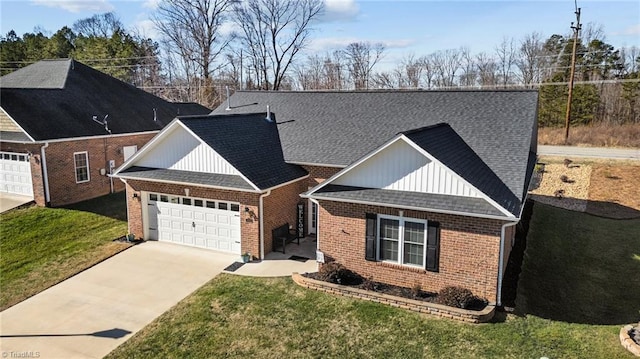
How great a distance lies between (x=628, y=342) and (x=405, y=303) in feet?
15.7

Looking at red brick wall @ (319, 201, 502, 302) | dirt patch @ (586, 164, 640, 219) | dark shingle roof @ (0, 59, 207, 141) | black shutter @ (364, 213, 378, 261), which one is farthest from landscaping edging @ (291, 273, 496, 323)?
dark shingle roof @ (0, 59, 207, 141)

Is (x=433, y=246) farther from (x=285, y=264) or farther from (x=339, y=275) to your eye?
(x=285, y=264)

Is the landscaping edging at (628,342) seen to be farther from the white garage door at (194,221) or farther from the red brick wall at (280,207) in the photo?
the white garage door at (194,221)

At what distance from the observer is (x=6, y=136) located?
20.3 meters

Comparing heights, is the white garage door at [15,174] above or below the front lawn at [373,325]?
above

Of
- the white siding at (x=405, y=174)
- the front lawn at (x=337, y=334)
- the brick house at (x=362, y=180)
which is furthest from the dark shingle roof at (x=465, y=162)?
the front lawn at (x=337, y=334)

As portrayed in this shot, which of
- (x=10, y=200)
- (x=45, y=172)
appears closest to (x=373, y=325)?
(x=45, y=172)

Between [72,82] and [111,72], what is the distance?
3161cm

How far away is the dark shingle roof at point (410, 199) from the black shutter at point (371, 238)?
0.57m

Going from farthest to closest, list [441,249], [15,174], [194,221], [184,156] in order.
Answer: [15,174] < [194,221] < [184,156] < [441,249]

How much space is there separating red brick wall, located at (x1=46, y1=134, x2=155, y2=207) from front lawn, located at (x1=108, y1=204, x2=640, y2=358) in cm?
1246

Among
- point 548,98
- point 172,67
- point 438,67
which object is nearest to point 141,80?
point 172,67

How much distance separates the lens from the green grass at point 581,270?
11531 millimetres

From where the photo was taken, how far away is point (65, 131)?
21.2 m
